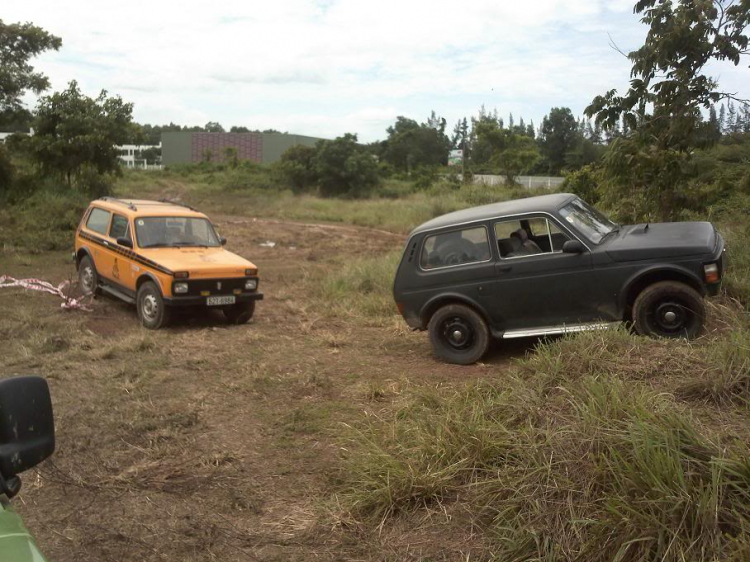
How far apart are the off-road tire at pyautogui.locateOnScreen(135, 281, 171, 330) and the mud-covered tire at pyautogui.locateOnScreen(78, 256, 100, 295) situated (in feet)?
5.79

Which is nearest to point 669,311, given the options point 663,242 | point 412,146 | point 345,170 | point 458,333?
point 663,242

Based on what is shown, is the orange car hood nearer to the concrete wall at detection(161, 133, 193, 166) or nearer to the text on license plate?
the text on license plate

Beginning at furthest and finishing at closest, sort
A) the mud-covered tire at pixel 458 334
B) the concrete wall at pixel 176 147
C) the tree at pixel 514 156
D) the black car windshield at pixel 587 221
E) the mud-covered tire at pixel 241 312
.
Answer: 1. the concrete wall at pixel 176 147
2. the tree at pixel 514 156
3. the mud-covered tire at pixel 241 312
4. the mud-covered tire at pixel 458 334
5. the black car windshield at pixel 587 221

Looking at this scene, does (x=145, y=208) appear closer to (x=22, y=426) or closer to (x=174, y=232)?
(x=174, y=232)

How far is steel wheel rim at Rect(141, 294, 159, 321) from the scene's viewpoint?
1105 centimetres

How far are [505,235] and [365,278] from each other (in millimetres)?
5941

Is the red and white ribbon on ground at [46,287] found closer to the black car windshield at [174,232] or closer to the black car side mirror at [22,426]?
the black car windshield at [174,232]

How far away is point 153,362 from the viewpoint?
8836 mm

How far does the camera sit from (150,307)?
440 inches

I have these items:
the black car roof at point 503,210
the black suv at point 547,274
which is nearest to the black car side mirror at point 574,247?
the black suv at point 547,274

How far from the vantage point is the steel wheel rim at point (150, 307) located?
11.1m

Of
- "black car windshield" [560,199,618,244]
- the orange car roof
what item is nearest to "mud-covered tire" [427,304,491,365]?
"black car windshield" [560,199,618,244]

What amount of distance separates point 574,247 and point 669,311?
1114 mm

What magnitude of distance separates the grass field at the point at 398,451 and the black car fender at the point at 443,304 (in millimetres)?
529
